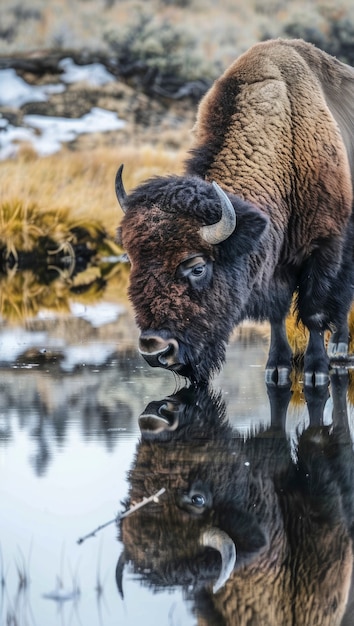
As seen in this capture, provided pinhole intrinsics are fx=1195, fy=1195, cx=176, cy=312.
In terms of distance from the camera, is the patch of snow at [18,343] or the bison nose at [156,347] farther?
the patch of snow at [18,343]

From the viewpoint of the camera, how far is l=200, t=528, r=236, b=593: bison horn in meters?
4.15

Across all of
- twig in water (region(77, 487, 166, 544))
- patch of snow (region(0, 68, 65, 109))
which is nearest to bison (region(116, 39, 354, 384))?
twig in water (region(77, 487, 166, 544))

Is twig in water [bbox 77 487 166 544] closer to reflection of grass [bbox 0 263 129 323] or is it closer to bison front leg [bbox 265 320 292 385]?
bison front leg [bbox 265 320 292 385]

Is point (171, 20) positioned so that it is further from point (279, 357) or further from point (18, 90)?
point (279, 357)

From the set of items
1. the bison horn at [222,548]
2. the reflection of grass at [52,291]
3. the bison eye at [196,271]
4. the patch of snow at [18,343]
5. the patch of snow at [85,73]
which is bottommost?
the patch of snow at [85,73]

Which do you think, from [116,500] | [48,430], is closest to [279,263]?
[48,430]

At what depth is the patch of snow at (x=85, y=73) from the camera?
108 feet

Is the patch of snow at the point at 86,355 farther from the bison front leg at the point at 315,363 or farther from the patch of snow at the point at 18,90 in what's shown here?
the patch of snow at the point at 18,90

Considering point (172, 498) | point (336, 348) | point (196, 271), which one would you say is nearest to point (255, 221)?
point (196, 271)

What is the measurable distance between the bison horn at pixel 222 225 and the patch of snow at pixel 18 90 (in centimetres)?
2378

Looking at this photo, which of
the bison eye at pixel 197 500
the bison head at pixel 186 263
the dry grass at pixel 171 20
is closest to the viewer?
the bison eye at pixel 197 500

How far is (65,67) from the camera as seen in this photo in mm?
33781

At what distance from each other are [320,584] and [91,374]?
188 inches

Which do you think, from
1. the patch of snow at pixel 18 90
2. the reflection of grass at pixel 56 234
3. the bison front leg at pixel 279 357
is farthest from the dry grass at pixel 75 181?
the bison front leg at pixel 279 357
